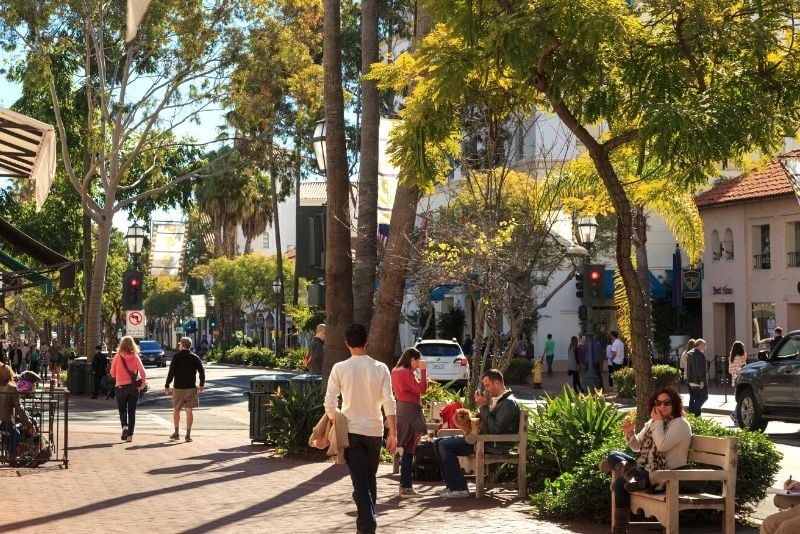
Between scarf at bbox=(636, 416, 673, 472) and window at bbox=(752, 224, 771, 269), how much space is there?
3428 cm

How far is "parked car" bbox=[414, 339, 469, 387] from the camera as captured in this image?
111 feet

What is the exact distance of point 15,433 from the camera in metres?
15.9

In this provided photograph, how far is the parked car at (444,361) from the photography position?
3397 cm

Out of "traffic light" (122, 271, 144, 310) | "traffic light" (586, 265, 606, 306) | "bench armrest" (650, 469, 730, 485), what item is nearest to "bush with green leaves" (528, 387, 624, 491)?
"bench armrest" (650, 469, 730, 485)

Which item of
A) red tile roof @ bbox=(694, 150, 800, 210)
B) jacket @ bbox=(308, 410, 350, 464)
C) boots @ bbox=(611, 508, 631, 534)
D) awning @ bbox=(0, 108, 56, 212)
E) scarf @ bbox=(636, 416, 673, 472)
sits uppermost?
red tile roof @ bbox=(694, 150, 800, 210)

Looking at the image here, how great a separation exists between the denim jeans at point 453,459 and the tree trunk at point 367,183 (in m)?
6.45

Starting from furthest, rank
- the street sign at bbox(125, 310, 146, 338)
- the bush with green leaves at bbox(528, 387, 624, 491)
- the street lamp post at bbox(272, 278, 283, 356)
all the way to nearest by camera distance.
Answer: the street lamp post at bbox(272, 278, 283, 356) < the street sign at bbox(125, 310, 146, 338) < the bush with green leaves at bbox(528, 387, 624, 491)

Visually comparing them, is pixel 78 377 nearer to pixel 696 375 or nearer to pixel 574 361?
pixel 574 361

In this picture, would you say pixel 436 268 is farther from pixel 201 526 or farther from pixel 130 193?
pixel 130 193

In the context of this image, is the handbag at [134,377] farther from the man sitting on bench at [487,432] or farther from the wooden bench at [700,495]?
the wooden bench at [700,495]

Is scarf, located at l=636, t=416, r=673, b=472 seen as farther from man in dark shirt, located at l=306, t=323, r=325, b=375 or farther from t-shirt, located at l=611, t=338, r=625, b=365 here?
t-shirt, located at l=611, t=338, r=625, b=365

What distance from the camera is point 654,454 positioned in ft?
33.9

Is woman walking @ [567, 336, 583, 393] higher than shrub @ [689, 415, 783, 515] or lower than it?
higher

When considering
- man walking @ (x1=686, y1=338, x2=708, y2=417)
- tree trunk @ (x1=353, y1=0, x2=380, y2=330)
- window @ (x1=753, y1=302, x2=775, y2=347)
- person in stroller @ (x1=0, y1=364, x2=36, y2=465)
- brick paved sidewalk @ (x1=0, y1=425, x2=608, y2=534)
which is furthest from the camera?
window @ (x1=753, y1=302, x2=775, y2=347)
